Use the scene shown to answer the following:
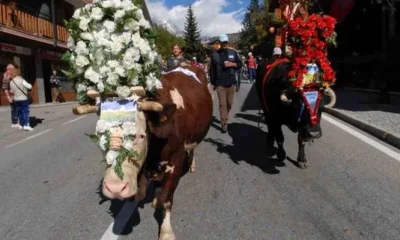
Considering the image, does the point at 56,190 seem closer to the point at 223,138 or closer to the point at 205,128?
the point at 205,128

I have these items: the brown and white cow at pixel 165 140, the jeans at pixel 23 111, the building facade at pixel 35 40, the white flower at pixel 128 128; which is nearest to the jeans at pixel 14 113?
the jeans at pixel 23 111

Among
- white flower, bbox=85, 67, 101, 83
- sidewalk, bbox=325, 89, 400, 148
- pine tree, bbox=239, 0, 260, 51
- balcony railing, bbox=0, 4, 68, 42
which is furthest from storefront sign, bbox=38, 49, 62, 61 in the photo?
pine tree, bbox=239, 0, 260, 51

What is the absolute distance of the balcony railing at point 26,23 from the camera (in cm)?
2188

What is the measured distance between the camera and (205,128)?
5.96 metres

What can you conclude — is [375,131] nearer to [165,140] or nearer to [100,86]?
[165,140]

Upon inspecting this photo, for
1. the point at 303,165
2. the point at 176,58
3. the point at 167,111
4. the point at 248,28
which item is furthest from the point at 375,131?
the point at 248,28

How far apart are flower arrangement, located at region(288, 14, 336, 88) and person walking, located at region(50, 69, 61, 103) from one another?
2177cm

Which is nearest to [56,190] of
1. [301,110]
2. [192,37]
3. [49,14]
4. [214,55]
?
[301,110]

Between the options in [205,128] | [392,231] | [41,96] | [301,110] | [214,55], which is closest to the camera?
[392,231]

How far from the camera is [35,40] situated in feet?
79.2

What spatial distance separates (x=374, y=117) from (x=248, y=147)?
4.55 m

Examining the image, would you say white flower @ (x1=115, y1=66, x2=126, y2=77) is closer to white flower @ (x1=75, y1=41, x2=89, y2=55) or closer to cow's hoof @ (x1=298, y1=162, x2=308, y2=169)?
white flower @ (x1=75, y1=41, x2=89, y2=55)

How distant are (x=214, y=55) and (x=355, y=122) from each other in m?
3.96

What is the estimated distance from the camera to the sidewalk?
368 inches
